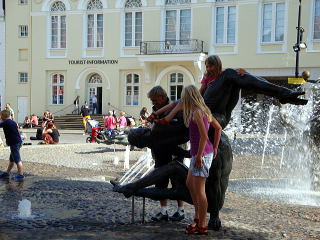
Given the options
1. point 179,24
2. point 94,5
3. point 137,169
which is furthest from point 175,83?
point 137,169

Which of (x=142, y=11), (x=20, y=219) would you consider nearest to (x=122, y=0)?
(x=142, y=11)

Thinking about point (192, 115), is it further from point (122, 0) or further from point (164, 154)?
point (122, 0)

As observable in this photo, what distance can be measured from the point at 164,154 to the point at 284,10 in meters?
25.1

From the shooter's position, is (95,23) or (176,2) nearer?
(176,2)

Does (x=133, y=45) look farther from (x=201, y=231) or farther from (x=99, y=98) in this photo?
(x=201, y=231)

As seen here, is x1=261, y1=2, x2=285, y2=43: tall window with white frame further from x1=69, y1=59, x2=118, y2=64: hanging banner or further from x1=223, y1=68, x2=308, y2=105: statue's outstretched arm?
x1=223, y1=68, x2=308, y2=105: statue's outstretched arm

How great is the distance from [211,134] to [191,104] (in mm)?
514

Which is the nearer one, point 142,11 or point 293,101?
point 293,101

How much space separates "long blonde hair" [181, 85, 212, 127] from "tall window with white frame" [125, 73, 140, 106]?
1093 inches

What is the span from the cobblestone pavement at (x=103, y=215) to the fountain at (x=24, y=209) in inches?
3.1

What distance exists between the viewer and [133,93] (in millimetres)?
32719

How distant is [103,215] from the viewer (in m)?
6.06

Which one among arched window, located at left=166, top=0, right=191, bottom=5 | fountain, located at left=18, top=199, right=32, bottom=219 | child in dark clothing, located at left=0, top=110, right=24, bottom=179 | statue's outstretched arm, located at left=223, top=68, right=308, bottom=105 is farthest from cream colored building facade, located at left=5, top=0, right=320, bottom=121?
statue's outstretched arm, located at left=223, top=68, right=308, bottom=105

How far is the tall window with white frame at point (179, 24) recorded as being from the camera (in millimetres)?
31141
